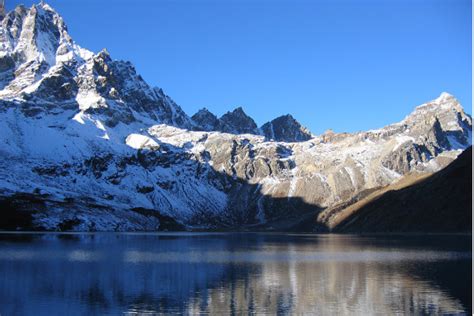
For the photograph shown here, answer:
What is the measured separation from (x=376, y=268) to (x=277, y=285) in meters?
30.4

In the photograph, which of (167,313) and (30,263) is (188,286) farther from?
(30,263)

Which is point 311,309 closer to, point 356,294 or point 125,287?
point 356,294

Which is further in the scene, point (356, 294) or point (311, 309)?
point (356, 294)

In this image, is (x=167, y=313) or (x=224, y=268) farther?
(x=224, y=268)

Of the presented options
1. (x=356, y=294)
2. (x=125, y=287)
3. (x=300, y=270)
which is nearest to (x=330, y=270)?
(x=300, y=270)

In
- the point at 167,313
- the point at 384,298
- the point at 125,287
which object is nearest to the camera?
the point at 167,313

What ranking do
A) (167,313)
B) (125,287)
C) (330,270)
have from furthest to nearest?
1. (330,270)
2. (125,287)
3. (167,313)

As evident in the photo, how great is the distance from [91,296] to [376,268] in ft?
187

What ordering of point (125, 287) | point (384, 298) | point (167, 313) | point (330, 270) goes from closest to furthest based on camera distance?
point (167, 313)
point (384, 298)
point (125, 287)
point (330, 270)

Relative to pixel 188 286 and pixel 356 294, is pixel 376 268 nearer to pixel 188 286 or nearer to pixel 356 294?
pixel 356 294

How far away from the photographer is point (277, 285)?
286ft

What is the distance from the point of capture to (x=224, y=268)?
367 ft

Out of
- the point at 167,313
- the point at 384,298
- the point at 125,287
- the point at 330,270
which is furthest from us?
the point at 330,270

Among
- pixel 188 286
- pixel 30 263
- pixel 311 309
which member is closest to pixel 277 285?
pixel 188 286
